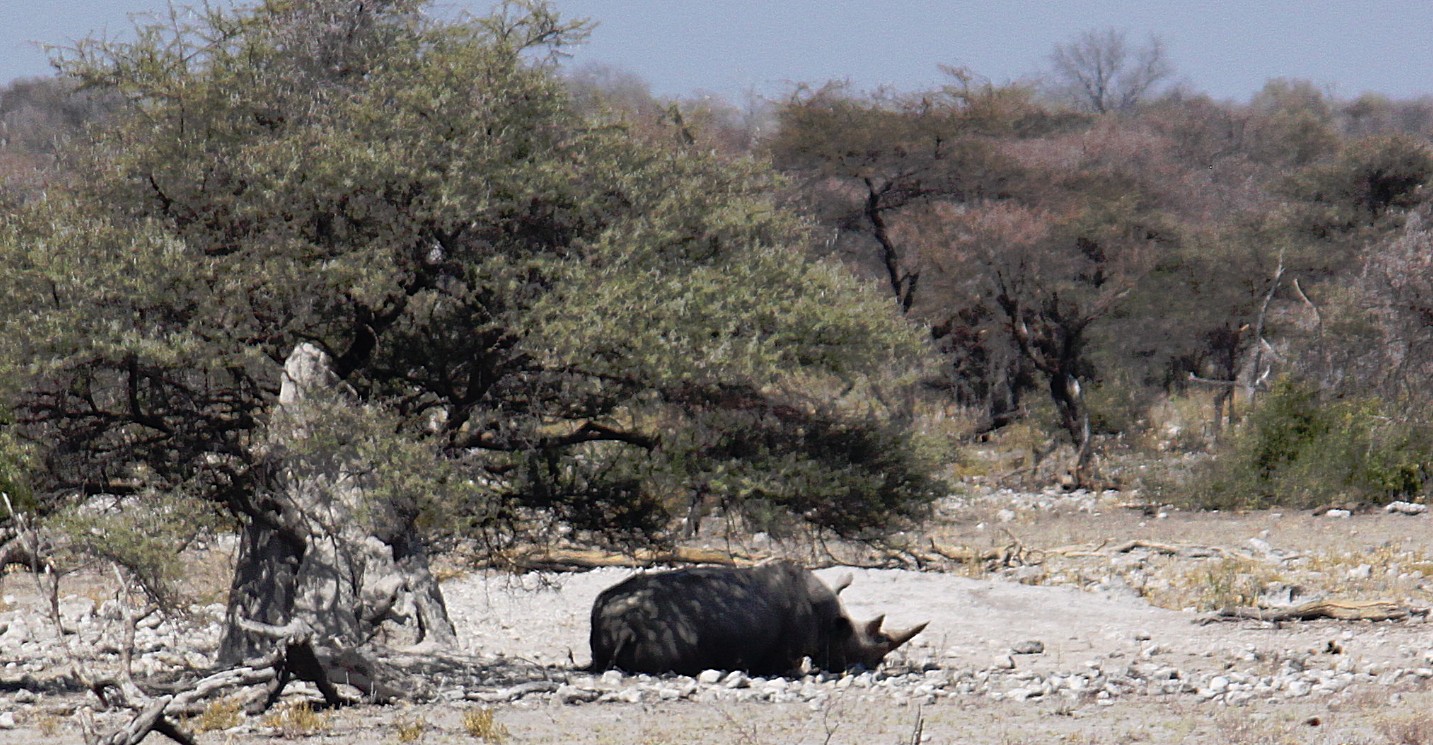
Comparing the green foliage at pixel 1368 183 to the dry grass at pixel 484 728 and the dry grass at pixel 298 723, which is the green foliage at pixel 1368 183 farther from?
the dry grass at pixel 298 723

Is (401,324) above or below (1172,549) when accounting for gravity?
above

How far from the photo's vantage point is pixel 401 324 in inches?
457

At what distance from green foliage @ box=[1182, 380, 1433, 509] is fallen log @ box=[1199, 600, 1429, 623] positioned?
8114 mm

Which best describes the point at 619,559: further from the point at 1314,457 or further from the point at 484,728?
the point at 1314,457

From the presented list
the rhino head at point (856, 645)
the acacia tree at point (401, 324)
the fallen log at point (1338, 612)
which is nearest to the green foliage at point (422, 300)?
the acacia tree at point (401, 324)

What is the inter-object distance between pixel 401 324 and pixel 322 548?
167 centimetres

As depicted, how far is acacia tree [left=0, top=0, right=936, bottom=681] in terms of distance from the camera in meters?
10.1

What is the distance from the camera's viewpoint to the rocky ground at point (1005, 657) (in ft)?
29.5

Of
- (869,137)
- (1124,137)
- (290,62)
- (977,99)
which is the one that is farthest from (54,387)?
(1124,137)

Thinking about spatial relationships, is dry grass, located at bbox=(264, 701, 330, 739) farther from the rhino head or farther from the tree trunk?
the rhino head

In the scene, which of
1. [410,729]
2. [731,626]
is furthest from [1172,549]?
[410,729]

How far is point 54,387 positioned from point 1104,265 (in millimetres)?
21923

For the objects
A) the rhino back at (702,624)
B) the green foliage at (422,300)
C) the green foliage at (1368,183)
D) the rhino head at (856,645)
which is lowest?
the rhino head at (856,645)

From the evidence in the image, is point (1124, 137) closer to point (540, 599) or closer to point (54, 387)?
point (540, 599)
